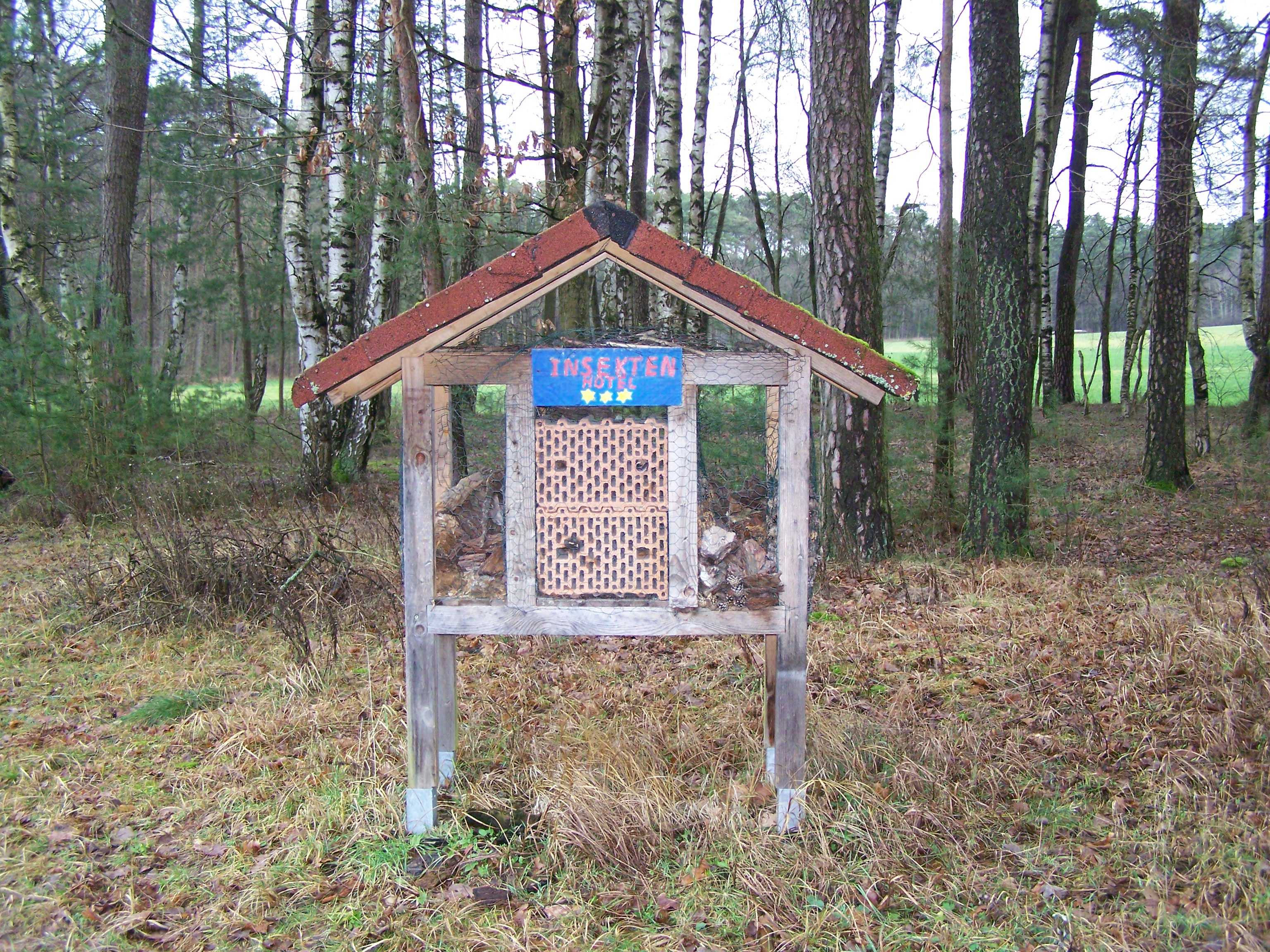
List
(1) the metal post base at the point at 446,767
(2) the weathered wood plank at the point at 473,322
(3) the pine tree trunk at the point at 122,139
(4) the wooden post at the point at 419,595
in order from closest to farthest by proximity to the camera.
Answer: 1. (2) the weathered wood plank at the point at 473,322
2. (4) the wooden post at the point at 419,595
3. (1) the metal post base at the point at 446,767
4. (3) the pine tree trunk at the point at 122,139

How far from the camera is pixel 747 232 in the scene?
36.4m

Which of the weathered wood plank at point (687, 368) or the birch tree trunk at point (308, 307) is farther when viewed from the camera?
the birch tree trunk at point (308, 307)

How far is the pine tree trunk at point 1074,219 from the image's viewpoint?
58.4 feet

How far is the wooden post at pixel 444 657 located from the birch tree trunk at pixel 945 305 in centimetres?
709

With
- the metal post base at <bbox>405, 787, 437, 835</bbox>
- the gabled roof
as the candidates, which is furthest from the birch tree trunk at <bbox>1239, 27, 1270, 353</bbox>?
the metal post base at <bbox>405, 787, 437, 835</bbox>

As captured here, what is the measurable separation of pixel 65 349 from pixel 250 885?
8457mm

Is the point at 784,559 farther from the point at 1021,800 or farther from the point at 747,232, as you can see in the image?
the point at 747,232

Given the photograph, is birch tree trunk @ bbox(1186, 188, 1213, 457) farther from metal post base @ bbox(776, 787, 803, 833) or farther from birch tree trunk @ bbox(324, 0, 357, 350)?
metal post base @ bbox(776, 787, 803, 833)

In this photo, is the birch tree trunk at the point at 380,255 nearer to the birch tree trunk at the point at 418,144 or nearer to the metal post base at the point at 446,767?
the birch tree trunk at the point at 418,144

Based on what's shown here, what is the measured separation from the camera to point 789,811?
390cm

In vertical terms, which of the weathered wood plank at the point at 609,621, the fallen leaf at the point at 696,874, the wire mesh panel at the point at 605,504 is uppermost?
the wire mesh panel at the point at 605,504

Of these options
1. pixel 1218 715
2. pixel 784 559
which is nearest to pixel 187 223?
pixel 784 559

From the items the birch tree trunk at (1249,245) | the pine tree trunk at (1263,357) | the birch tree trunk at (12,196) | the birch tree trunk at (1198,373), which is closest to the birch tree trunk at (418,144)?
the birch tree trunk at (12,196)

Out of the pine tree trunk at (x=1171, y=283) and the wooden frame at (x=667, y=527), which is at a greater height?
the pine tree trunk at (x=1171, y=283)
